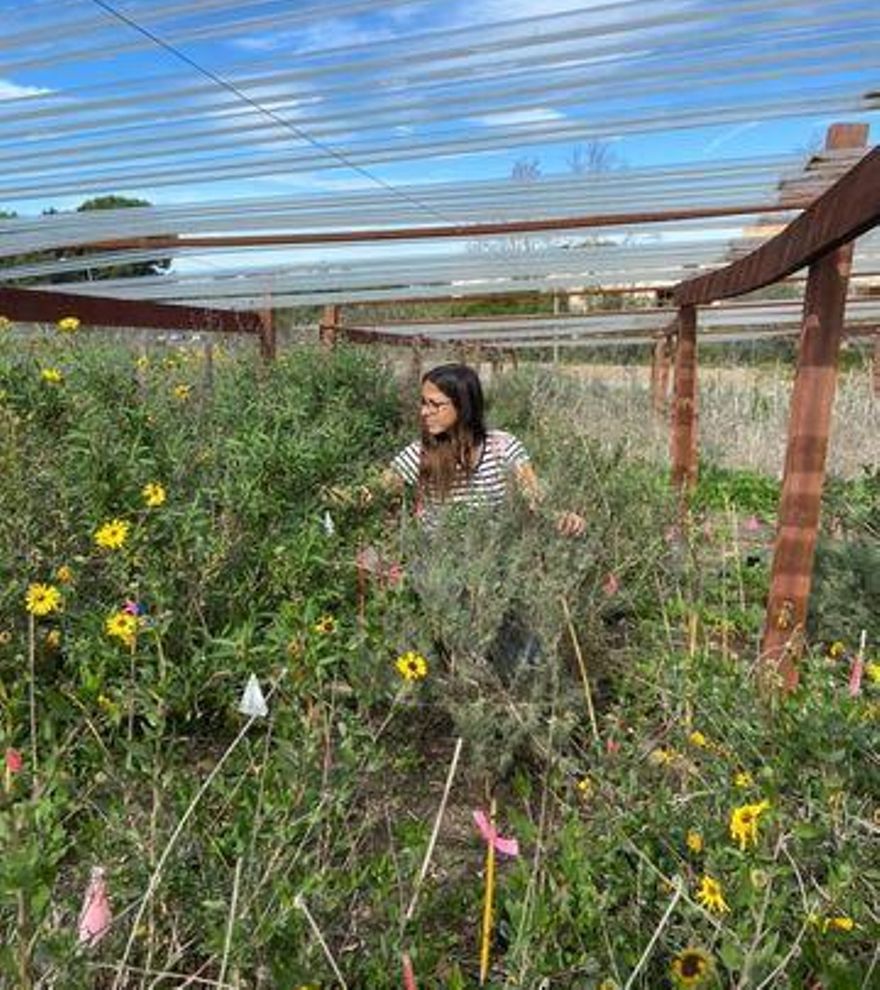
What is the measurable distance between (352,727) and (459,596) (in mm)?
852

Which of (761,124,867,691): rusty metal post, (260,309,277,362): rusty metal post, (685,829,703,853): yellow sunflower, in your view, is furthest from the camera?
(260,309,277,362): rusty metal post

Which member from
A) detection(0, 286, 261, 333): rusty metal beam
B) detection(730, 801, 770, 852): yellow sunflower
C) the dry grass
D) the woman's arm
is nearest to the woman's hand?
the woman's arm

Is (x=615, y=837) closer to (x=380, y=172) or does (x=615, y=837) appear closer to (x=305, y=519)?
(x=305, y=519)

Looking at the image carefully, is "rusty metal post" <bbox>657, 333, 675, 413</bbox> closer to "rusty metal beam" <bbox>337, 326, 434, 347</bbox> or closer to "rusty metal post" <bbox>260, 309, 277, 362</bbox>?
"rusty metal beam" <bbox>337, 326, 434, 347</bbox>

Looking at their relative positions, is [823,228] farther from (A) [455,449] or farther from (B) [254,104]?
(B) [254,104]

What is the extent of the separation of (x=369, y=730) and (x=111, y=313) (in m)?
4.35

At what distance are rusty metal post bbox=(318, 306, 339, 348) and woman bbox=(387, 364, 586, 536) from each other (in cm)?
520

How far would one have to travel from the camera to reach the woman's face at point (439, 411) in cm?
368

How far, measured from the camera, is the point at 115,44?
3148 millimetres

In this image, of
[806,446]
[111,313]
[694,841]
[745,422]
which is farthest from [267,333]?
[694,841]

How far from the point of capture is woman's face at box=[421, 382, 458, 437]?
3.68 metres

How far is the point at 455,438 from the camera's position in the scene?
12.1 feet

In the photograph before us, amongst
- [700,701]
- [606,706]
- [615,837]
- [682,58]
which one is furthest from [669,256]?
[615,837]

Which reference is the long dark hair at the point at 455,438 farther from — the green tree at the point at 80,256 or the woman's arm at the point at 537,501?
the green tree at the point at 80,256
